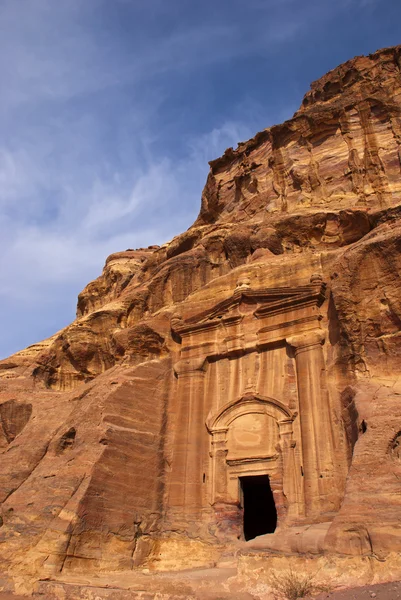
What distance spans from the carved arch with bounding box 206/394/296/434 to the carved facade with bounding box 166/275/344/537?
0.10 feet

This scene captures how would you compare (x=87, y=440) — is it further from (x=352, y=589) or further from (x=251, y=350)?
(x=352, y=589)

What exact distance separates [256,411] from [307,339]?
8.65 feet

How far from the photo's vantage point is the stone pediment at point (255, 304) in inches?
645

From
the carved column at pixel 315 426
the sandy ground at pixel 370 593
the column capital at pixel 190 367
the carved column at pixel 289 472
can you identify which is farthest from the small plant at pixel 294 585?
the column capital at pixel 190 367

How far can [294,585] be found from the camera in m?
9.35

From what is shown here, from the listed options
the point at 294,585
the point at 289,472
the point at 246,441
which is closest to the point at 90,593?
the point at 294,585

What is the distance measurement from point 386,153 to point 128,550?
17923mm

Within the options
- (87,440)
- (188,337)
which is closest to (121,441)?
(87,440)

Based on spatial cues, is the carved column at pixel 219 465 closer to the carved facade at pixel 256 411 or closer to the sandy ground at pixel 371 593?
the carved facade at pixel 256 411

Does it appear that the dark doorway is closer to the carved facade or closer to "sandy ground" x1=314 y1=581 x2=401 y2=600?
the carved facade

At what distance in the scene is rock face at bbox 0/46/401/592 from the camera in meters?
13.2

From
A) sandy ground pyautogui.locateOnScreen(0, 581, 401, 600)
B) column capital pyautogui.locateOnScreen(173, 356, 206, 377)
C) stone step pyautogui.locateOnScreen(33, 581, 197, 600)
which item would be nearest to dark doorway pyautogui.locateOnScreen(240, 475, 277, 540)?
column capital pyautogui.locateOnScreen(173, 356, 206, 377)

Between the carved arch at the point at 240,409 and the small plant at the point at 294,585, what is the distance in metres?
6.09

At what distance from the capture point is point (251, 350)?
1717 centimetres
